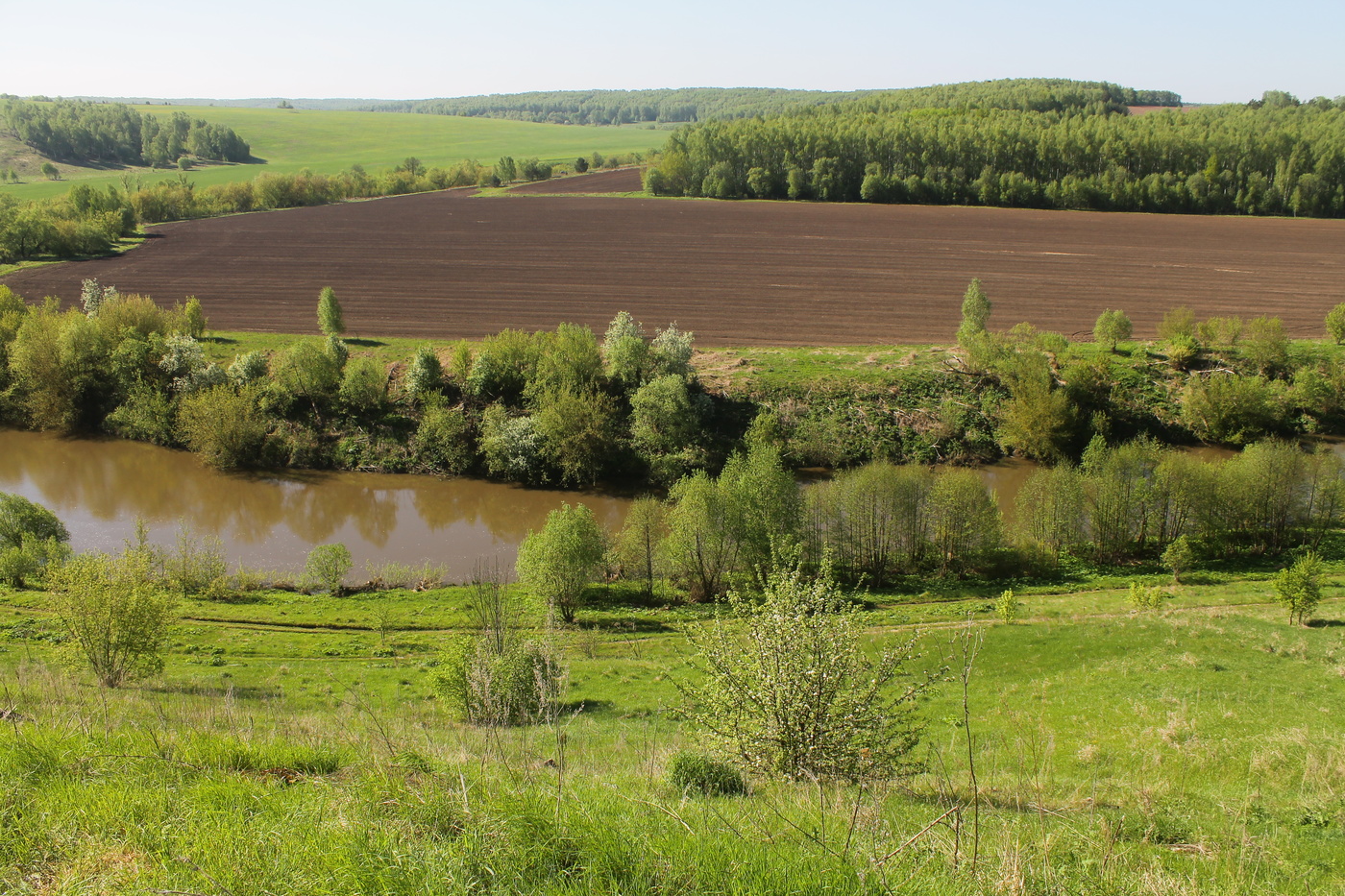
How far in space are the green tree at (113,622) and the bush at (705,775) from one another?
62.0 ft

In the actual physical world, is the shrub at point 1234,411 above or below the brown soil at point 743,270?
below

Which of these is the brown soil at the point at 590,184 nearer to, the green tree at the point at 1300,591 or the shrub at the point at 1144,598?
the shrub at the point at 1144,598

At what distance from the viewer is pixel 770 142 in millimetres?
112500

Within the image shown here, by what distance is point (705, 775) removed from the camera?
35.0 feet

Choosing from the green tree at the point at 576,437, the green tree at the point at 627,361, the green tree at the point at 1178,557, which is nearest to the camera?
the green tree at the point at 1178,557

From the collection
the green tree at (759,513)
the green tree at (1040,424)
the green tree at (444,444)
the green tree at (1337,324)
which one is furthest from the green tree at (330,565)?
the green tree at (1337,324)

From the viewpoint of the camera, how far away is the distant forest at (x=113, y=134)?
152 metres

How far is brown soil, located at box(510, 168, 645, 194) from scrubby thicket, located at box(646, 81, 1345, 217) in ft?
33.5

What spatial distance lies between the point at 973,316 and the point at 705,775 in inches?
1784

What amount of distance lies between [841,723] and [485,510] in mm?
32971

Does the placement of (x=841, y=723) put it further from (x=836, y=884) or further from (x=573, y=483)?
(x=573, y=483)

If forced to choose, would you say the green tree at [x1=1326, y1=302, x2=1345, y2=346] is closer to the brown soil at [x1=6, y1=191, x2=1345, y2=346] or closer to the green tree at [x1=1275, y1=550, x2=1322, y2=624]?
the brown soil at [x1=6, y1=191, x2=1345, y2=346]

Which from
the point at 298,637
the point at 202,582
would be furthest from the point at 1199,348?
the point at 202,582

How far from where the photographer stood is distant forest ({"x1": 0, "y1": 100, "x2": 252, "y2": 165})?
151500mm
